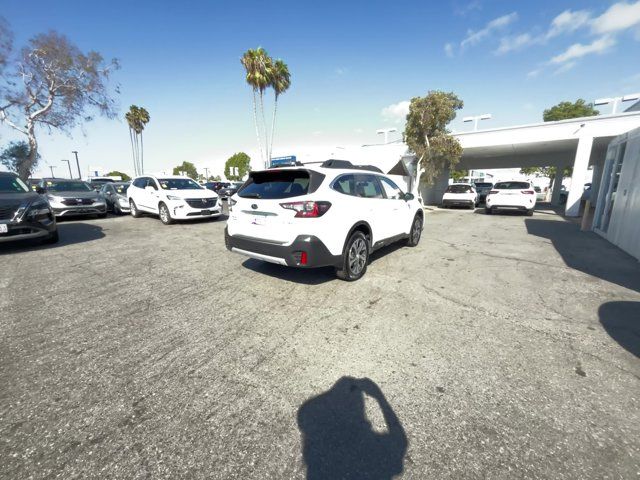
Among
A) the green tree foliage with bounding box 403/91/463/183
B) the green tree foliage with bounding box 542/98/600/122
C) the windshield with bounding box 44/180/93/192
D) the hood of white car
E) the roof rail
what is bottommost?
the hood of white car

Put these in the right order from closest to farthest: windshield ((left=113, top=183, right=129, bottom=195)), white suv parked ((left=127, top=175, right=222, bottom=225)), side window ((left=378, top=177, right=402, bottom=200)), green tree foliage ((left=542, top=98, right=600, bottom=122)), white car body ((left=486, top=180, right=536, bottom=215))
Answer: side window ((left=378, top=177, right=402, bottom=200)), white suv parked ((left=127, top=175, right=222, bottom=225)), windshield ((left=113, top=183, right=129, bottom=195)), white car body ((left=486, top=180, right=536, bottom=215)), green tree foliage ((left=542, top=98, right=600, bottom=122))

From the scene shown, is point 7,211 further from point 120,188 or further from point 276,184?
point 120,188

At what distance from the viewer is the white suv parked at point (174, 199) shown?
9594 mm

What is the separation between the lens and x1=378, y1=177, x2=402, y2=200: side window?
5615 millimetres

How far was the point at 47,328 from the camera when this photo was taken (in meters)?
3.17

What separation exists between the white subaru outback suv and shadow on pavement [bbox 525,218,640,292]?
13.8ft

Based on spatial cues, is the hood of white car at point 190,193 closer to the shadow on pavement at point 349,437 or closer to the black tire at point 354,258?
the black tire at point 354,258

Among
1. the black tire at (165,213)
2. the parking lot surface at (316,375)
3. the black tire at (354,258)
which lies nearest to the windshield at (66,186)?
the black tire at (165,213)

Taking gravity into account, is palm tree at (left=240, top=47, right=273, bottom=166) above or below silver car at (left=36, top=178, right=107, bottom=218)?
above

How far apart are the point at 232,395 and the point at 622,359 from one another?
142 inches

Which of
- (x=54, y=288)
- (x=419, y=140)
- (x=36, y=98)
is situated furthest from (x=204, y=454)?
(x=36, y=98)

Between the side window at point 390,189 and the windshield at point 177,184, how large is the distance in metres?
7.44

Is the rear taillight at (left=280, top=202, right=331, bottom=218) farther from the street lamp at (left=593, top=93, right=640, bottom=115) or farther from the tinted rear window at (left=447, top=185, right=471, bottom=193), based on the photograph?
the street lamp at (left=593, top=93, right=640, bottom=115)

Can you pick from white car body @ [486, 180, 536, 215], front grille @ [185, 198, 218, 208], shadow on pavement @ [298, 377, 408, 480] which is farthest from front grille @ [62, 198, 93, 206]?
white car body @ [486, 180, 536, 215]
